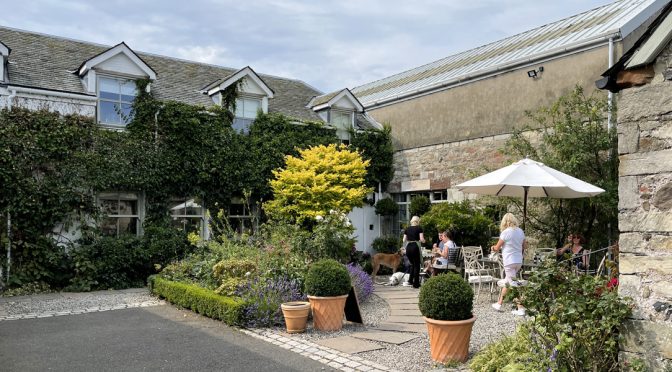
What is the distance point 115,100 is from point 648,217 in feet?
43.1

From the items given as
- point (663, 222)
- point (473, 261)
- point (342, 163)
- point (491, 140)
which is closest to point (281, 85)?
point (342, 163)

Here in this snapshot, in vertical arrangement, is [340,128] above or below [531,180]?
above

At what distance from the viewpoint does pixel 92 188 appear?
42.3 ft

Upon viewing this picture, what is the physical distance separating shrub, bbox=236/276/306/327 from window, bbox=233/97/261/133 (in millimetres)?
7803

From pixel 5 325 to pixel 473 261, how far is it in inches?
324

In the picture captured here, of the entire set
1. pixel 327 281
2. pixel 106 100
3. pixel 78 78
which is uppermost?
pixel 78 78

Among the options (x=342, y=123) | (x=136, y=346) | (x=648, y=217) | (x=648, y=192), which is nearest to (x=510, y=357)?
(x=648, y=217)

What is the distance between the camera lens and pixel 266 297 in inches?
319

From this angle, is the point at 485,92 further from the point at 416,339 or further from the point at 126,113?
the point at 126,113

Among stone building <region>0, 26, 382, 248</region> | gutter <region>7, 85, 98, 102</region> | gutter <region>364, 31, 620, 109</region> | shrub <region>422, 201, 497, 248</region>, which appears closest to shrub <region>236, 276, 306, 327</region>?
stone building <region>0, 26, 382, 248</region>

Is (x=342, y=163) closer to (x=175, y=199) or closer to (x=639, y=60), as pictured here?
(x=175, y=199)

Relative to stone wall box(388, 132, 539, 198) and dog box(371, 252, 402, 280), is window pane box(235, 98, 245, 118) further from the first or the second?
dog box(371, 252, 402, 280)

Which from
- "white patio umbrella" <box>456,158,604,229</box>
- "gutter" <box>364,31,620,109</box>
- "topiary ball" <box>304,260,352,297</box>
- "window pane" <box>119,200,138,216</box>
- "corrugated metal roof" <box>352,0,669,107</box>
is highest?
"corrugated metal roof" <box>352,0,669,107</box>

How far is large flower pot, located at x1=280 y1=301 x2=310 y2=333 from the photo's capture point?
7367 millimetres
